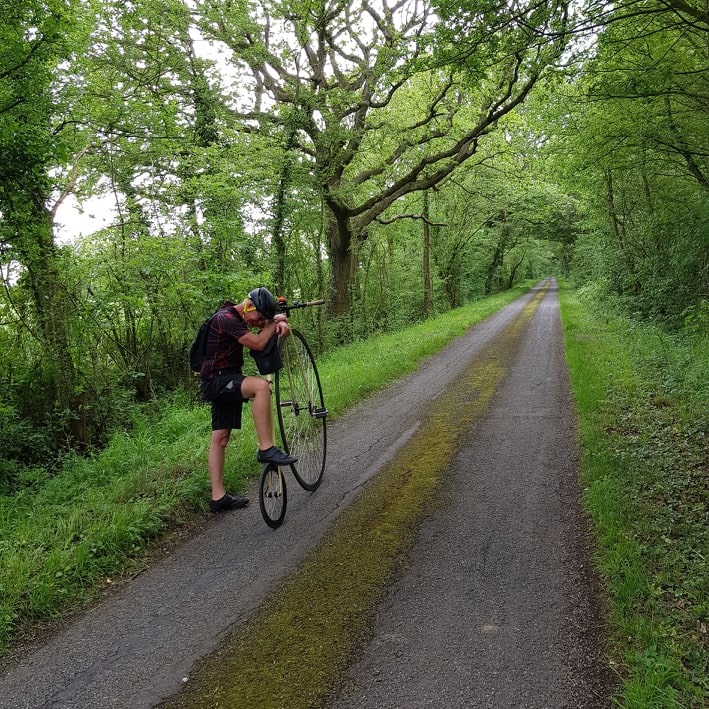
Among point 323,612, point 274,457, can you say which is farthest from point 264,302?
point 323,612

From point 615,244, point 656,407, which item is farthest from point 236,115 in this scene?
point 615,244

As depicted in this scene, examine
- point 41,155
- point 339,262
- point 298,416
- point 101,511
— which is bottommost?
point 101,511

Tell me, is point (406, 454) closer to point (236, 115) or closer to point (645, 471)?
point (645, 471)

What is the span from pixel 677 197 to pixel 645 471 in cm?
1021

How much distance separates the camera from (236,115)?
1288 cm

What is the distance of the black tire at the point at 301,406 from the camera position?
4.80 m

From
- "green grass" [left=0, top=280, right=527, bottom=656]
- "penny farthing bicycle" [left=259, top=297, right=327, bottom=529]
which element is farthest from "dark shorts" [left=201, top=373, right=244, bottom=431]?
"green grass" [left=0, top=280, right=527, bottom=656]

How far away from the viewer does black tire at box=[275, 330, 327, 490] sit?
480 cm

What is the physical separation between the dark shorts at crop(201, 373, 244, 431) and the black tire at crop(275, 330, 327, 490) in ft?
1.40

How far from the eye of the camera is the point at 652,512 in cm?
414

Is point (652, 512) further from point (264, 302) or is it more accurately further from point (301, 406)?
point (264, 302)

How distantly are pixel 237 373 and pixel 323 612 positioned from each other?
86.8 inches

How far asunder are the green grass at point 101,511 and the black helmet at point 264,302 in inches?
76.9

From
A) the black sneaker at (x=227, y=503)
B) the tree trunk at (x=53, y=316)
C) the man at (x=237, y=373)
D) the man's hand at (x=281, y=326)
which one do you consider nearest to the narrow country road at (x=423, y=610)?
the black sneaker at (x=227, y=503)
